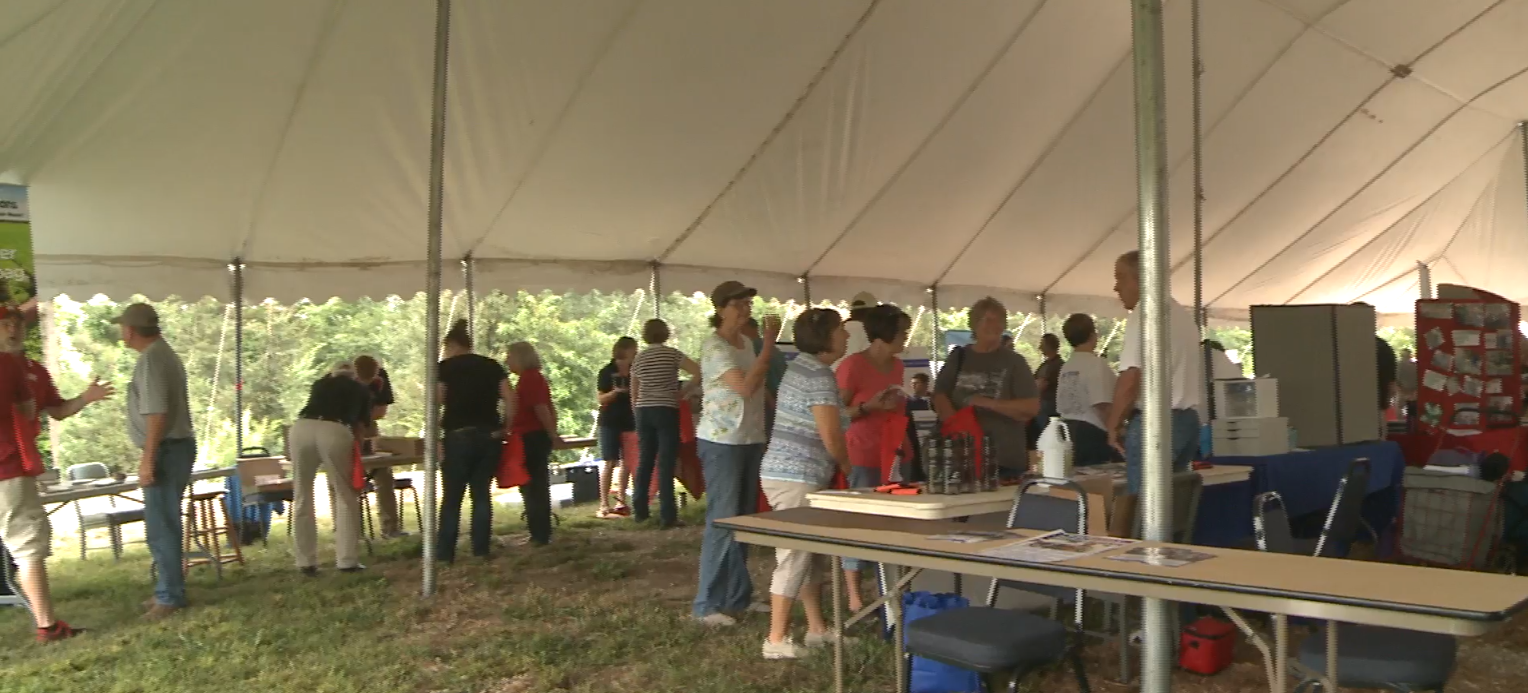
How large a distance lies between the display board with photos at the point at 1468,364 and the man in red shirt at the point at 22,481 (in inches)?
265

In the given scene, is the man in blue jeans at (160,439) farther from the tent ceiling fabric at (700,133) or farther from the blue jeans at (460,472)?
the blue jeans at (460,472)

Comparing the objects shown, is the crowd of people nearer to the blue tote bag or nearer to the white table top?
the white table top

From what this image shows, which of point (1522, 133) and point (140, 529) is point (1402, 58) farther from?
point (140, 529)

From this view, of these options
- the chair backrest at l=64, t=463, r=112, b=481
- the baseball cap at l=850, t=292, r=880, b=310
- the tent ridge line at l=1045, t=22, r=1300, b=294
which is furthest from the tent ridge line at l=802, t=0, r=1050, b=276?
the chair backrest at l=64, t=463, r=112, b=481

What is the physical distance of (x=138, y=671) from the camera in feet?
13.2

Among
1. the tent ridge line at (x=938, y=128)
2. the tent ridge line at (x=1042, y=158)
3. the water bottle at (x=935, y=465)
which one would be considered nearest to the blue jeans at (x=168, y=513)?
the water bottle at (x=935, y=465)

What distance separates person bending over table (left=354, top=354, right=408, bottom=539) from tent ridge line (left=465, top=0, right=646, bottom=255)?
104cm

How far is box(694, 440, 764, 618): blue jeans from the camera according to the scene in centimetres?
417

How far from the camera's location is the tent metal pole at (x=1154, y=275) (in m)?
2.74

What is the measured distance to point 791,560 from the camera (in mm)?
3709

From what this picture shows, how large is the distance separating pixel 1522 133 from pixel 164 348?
34.6ft

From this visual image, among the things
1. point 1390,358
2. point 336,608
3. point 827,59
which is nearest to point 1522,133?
point 1390,358

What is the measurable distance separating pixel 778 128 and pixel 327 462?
3.44 meters

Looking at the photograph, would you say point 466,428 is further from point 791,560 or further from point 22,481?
point 791,560
